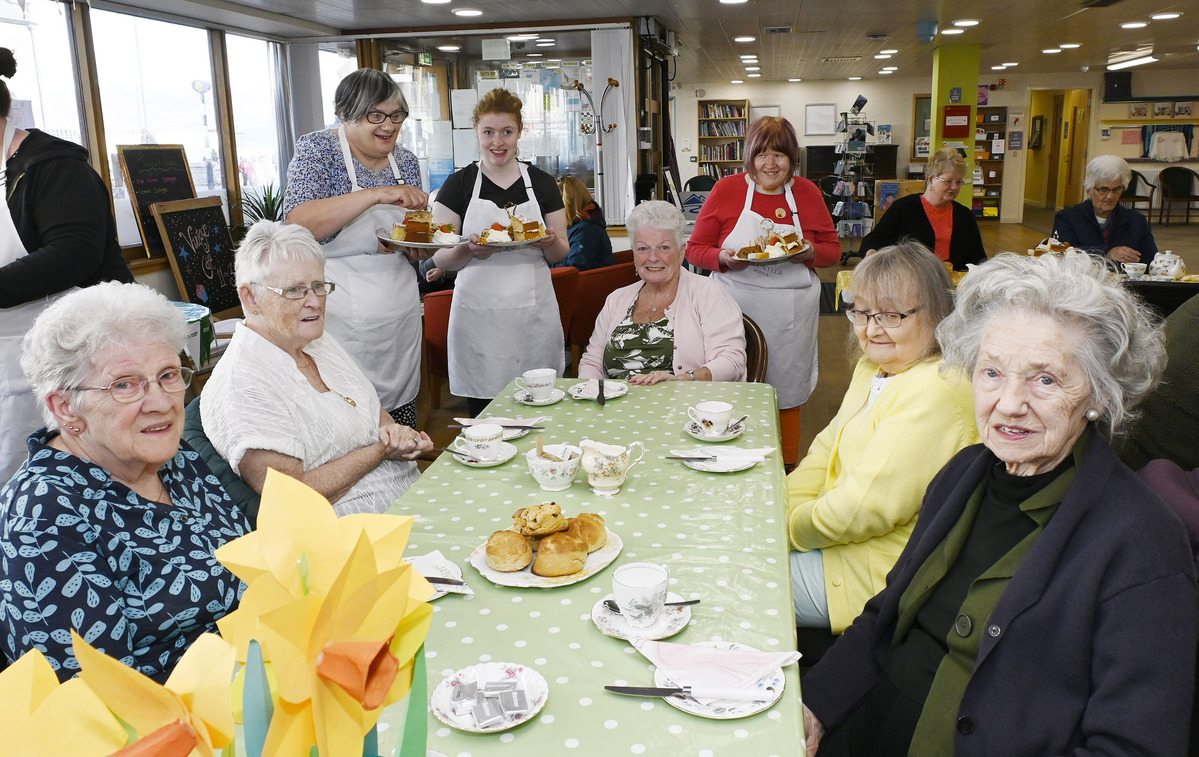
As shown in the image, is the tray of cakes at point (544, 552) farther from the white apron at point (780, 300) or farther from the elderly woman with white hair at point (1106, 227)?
the elderly woman with white hair at point (1106, 227)

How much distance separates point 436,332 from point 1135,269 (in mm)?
3586

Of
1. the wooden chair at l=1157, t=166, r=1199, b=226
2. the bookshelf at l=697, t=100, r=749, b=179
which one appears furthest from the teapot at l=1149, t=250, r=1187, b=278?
the bookshelf at l=697, t=100, r=749, b=179

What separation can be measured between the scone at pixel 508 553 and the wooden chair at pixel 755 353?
1.71 meters

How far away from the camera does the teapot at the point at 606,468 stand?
1781 millimetres

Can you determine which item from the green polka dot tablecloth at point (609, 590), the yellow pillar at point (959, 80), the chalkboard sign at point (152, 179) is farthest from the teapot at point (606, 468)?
the yellow pillar at point (959, 80)

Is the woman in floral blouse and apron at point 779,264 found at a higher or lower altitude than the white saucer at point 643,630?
higher

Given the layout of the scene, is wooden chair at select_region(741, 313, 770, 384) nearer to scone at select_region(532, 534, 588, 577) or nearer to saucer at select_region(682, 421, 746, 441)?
saucer at select_region(682, 421, 746, 441)

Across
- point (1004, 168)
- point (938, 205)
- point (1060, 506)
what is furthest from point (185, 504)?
point (1004, 168)

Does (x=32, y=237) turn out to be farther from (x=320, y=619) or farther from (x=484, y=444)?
(x=320, y=619)

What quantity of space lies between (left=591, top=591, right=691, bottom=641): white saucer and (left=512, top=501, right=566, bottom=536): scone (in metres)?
0.18

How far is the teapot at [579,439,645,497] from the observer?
178 cm

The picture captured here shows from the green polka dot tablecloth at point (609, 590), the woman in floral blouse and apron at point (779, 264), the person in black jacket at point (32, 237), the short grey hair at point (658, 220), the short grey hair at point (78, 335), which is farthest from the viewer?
the woman in floral blouse and apron at point (779, 264)

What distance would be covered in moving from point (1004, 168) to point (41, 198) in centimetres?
1730

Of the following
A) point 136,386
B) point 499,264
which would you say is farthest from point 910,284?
point 499,264
